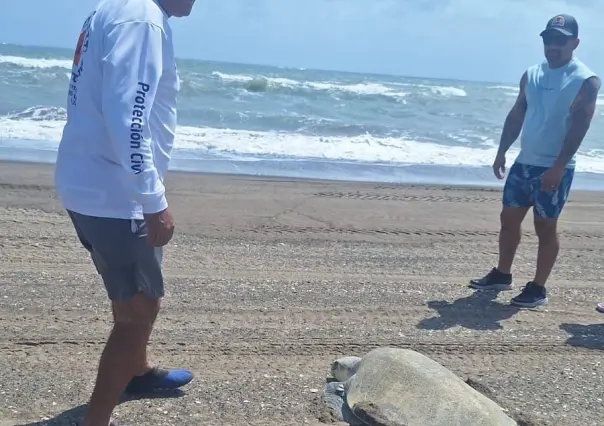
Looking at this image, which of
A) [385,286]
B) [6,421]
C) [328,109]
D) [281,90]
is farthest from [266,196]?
[281,90]

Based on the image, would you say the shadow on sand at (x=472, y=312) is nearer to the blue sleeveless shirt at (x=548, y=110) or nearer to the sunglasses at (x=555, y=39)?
the blue sleeveless shirt at (x=548, y=110)

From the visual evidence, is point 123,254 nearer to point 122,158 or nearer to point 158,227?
point 158,227

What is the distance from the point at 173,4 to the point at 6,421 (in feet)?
6.12

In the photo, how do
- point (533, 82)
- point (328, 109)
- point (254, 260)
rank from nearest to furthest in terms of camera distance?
point (533, 82) → point (254, 260) → point (328, 109)

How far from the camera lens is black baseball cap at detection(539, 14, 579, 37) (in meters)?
4.77

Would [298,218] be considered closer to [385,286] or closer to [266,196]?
[266,196]

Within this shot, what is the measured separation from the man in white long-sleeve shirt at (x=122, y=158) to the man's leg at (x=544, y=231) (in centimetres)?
314

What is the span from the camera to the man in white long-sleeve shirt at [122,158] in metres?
2.30

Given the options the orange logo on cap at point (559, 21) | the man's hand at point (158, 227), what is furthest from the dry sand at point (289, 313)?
the orange logo on cap at point (559, 21)

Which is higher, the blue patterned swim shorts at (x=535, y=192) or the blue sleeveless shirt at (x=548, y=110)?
the blue sleeveless shirt at (x=548, y=110)

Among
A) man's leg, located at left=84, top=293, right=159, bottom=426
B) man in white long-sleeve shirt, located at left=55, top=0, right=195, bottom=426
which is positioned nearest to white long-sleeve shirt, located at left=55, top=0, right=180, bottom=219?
man in white long-sleeve shirt, located at left=55, top=0, right=195, bottom=426

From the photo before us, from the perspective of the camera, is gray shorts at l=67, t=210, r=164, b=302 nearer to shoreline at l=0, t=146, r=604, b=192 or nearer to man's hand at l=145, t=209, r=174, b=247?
man's hand at l=145, t=209, r=174, b=247

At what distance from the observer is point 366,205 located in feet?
28.9

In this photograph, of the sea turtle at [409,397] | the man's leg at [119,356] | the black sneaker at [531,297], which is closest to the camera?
the man's leg at [119,356]
